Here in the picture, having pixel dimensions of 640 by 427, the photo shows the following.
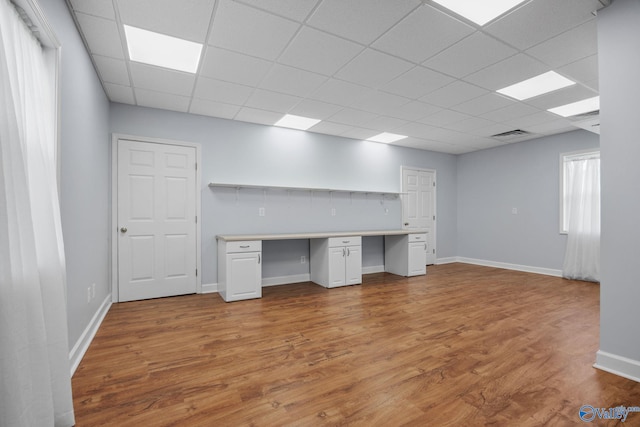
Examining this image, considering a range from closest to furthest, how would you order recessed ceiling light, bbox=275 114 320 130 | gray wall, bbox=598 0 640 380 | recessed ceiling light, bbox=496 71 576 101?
1. gray wall, bbox=598 0 640 380
2. recessed ceiling light, bbox=496 71 576 101
3. recessed ceiling light, bbox=275 114 320 130

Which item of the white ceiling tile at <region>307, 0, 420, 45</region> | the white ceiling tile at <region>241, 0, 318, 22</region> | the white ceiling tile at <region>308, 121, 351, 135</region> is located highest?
the white ceiling tile at <region>241, 0, 318, 22</region>

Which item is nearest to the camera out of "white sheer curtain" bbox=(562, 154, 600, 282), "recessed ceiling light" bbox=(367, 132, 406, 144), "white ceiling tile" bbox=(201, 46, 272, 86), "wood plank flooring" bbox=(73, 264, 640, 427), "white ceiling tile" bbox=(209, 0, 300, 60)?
"wood plank flooring" bbox=(73, 264, 640, 427)

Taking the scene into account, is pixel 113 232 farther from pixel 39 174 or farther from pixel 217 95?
pixel 39 174

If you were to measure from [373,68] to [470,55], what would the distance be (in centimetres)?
89

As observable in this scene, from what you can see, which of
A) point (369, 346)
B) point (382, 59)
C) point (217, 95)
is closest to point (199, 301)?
point (369, 346)

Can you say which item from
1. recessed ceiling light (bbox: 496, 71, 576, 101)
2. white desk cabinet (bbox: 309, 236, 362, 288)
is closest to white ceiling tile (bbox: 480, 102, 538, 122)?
recessed ceiling light (bbox: 496, 71, 576, 101)

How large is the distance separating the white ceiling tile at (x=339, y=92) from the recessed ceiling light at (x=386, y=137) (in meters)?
1.71

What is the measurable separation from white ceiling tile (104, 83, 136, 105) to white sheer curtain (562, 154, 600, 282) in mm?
6920

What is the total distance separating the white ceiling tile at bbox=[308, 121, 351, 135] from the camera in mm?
4715

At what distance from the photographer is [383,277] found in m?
5.25

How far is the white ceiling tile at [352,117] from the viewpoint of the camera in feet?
13.7

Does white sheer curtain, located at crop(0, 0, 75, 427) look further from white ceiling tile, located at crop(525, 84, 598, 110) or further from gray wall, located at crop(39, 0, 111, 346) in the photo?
white ceiling tile, located at crop(525, 84, 598, 110)

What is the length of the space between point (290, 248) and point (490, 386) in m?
3.38

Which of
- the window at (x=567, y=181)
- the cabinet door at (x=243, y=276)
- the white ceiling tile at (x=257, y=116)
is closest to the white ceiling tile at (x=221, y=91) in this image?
the white ceiling tile at (x=257, y=116)
